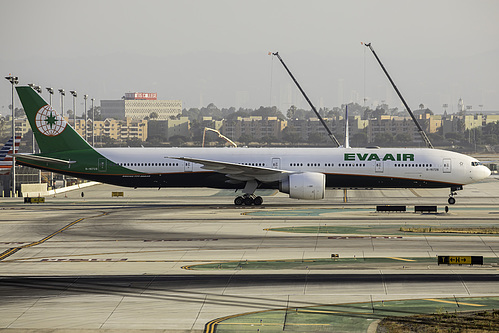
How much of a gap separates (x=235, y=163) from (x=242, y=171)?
1.44 m

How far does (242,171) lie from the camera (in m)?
50.7

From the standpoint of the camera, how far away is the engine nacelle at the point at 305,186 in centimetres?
4969

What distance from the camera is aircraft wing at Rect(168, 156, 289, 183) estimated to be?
4977 centimetres

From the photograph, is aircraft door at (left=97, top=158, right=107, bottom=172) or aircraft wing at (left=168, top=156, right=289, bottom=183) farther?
aircraft door at (left=97, top=158, right=107, bottom=172)

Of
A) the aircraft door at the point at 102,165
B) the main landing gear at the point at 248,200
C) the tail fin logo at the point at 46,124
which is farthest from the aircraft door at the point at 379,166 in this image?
the tail fin logo at the point at 46,124

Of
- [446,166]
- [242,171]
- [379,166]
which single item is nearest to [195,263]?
[242,171]

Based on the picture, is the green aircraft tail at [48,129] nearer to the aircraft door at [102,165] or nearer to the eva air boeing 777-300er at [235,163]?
the eva air boeing 777-300er at [235,163]

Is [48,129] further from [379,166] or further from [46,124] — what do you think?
[379,166]

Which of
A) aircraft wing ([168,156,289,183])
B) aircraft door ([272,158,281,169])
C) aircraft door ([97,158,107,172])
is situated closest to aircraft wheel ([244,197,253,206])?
aircraft wing ([168,156,289,183])

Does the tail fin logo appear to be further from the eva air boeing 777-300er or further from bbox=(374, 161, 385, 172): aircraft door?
bbox=(374, 161, 385, 172): aircraft door

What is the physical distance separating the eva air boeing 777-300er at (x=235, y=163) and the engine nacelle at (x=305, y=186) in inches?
62.2

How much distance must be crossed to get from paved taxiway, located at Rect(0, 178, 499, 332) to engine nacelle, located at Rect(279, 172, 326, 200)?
1.18m

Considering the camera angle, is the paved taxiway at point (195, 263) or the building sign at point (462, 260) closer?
the paved taxiway at point (195, 263)

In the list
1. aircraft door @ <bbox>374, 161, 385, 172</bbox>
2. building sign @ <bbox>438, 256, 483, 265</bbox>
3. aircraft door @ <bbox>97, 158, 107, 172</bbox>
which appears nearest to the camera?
building sign @ <bbox>438, 256, 483, 265</bbox>
